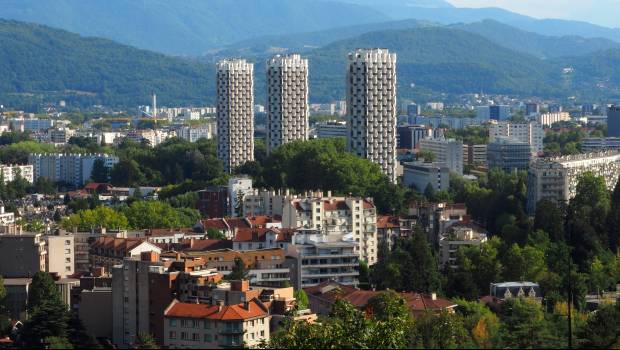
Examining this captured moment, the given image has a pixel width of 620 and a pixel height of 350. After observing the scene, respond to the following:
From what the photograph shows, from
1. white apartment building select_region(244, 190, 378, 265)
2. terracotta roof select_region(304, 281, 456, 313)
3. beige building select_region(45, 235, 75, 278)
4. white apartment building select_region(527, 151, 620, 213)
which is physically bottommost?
terracotta roof select_region(304, 281, 456, 313)

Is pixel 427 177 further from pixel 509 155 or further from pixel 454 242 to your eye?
pixel 454 242

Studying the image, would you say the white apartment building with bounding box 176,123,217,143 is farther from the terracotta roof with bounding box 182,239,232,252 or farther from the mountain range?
the terracotta roof with bounding box 182,239,232,252

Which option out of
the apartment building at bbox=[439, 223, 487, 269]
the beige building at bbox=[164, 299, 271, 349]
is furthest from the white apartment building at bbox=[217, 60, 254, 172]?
the beige building at bbox=[164, 299, 271, 349]

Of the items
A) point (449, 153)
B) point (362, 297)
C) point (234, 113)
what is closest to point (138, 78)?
point (234, 113)

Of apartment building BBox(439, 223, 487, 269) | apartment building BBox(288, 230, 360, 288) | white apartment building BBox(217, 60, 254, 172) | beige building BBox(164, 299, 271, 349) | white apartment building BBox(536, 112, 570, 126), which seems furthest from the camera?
white apartment building BBox(536, 112, 570, 126)

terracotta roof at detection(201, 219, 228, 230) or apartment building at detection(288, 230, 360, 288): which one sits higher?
terracotta roof at detection(201, 219, 228, 230)

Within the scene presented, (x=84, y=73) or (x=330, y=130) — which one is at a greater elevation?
(x=84, y=73)

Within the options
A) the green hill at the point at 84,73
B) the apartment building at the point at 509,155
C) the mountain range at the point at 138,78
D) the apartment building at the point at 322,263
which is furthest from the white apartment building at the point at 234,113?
the green hill at the point at 84,73

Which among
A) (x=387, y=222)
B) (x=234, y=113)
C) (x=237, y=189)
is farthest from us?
(x=234, y=113)
